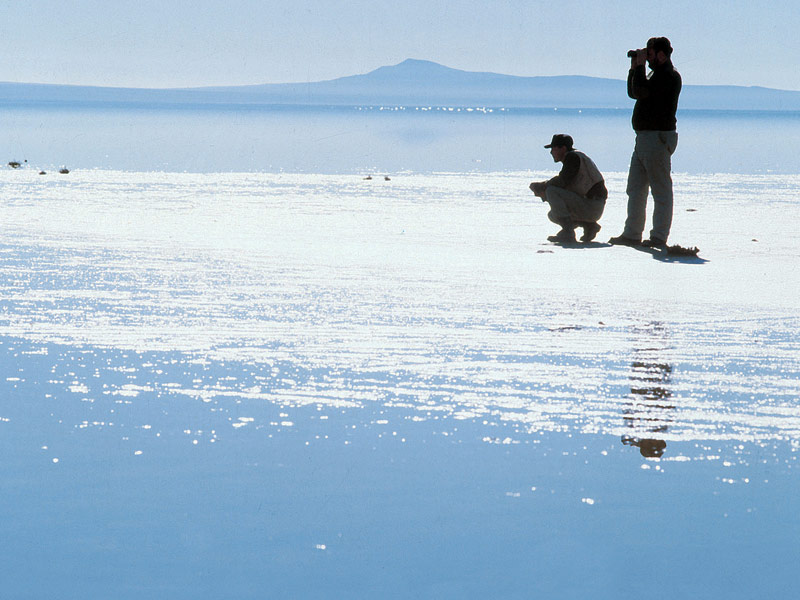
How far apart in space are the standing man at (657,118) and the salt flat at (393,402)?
61cm

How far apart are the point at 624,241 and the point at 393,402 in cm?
636

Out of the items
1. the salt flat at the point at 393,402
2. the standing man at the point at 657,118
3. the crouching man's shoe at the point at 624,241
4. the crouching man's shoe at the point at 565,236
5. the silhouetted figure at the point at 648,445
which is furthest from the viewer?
the crouching man's shoe at the point at 565,236

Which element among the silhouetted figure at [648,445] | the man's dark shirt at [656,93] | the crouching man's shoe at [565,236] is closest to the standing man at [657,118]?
the man's dark shirt at [656,93]

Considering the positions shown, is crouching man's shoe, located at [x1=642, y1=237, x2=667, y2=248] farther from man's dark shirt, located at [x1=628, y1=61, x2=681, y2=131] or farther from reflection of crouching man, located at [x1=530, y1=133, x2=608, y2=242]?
man's dark shirt, located at [x1=628, y1=61, x2=681, y2=131]

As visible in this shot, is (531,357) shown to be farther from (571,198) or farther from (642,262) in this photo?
(571,198)

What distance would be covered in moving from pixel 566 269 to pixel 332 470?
521 cm

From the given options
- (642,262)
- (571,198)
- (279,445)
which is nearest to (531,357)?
(279,445)

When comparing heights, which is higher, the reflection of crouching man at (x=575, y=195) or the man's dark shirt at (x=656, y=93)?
the man's dark shirt at (x=656, y=93)

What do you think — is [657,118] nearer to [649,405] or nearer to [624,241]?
[624,241]

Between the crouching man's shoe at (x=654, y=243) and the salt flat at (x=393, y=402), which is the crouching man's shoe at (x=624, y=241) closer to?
the crouching man's shoe at (x=654, y=243)

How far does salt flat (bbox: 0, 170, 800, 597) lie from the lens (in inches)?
120

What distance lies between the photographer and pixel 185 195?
1642 cm

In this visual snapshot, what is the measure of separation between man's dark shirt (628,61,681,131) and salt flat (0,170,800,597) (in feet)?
4.07

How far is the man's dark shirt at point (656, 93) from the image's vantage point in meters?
10.0
